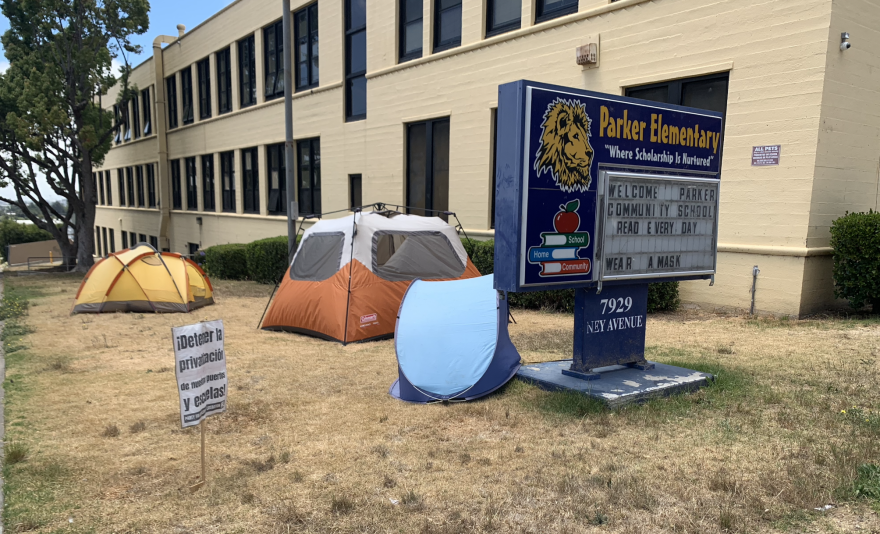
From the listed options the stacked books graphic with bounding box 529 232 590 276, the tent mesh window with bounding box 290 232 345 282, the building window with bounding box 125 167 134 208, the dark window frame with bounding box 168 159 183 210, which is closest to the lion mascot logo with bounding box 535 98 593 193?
the stacked books graphic with bounding box 529 232 590 276

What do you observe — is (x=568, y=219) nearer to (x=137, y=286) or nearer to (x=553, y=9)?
(x=553, y=9)

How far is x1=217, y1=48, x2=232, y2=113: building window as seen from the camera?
2553cm

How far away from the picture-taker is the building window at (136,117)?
35.1 meters

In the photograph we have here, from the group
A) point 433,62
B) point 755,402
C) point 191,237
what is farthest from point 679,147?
point 191,237

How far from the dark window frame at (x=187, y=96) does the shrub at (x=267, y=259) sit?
13.2 metres

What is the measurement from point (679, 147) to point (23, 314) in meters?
13.0

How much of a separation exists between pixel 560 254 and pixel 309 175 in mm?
16859

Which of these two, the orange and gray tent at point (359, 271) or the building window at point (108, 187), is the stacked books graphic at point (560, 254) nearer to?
the orange and gray tent at point (359, 271)

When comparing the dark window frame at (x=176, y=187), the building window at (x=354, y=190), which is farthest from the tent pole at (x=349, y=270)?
the dark window frame at (x=176, y=187)

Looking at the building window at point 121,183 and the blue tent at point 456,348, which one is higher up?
the building window at point 121,183

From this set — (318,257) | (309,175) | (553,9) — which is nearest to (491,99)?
(553,9)

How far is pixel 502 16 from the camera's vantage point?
44.9ft

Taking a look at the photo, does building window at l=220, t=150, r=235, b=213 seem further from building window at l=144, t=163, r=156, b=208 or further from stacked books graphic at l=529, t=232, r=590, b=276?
stacked books graphic at l=529, t=232, r=590, b=276

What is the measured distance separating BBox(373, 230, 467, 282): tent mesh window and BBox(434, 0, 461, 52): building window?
655 centimetres
